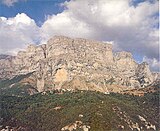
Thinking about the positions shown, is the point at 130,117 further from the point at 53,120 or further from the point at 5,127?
the point at 5,127

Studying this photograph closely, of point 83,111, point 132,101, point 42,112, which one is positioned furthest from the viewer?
point 132,101

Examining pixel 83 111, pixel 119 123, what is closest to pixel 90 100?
pixel 83 111

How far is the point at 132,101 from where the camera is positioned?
199 m

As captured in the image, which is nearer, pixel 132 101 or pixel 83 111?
pixel 83 111

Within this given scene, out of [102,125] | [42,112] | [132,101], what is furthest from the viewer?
[132,101]

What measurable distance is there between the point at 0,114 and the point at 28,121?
18287mm

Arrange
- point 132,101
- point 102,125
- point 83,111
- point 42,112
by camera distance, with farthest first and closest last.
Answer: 1. point 132,101
2. point 42,112
3. point 83,111
4. point 102,125

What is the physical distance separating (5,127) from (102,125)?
1861 inches

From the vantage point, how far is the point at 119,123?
155 metres

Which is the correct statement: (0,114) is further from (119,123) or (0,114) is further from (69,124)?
(119,123)

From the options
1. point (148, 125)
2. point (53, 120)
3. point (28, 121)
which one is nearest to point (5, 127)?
point (28, 121)

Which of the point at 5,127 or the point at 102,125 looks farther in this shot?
the point at 5,127

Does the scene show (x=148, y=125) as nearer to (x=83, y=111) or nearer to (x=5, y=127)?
(x=83, y=111)

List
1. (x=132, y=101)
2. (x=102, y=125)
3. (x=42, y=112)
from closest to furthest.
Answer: (x=102, y=125) < (x=42, y=112) < (x=132, y=101)
